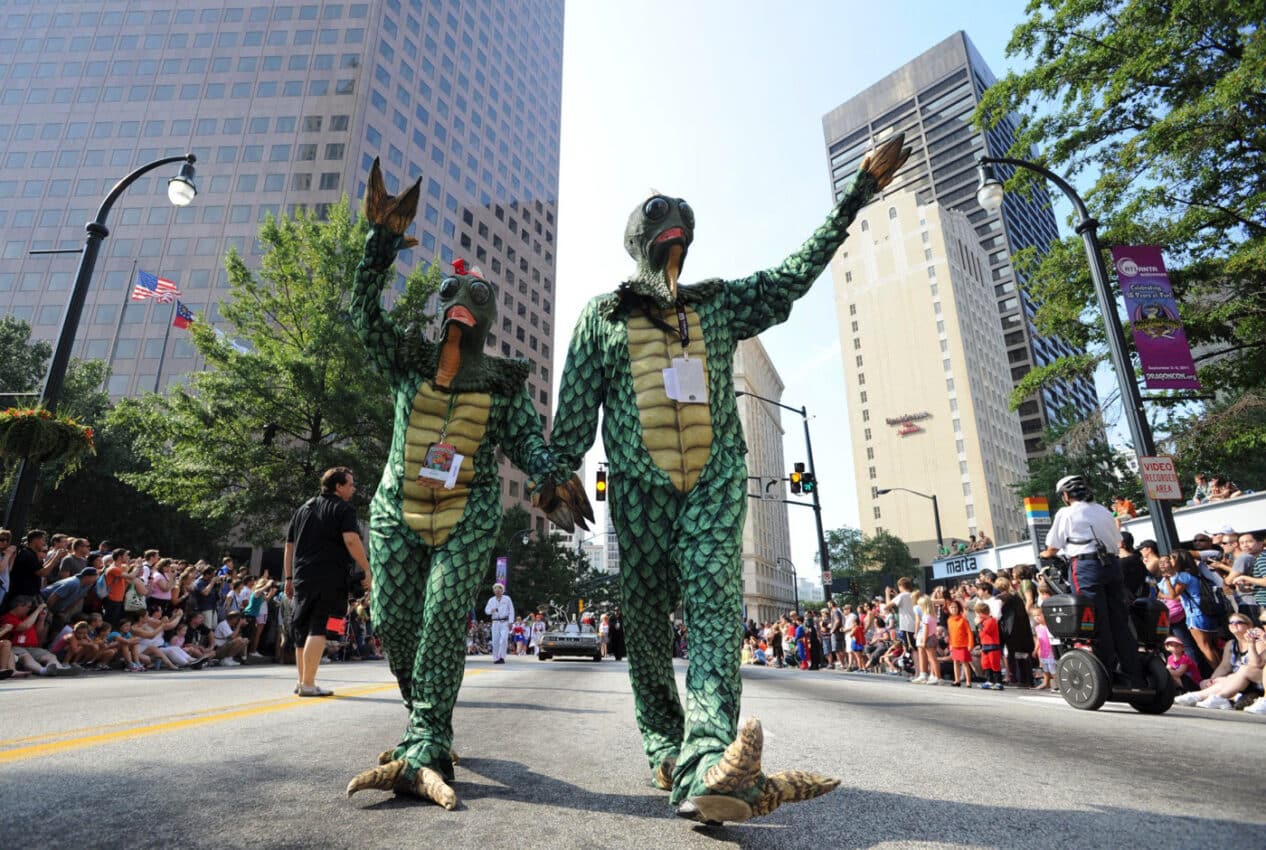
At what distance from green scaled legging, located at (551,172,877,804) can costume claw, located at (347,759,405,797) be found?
863mm

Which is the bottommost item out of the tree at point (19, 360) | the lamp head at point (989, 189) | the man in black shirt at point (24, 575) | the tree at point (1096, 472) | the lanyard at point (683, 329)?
the man in black shirt at point (24, 575)

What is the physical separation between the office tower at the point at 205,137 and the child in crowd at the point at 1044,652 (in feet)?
169

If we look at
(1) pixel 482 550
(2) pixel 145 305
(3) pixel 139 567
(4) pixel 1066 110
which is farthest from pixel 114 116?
(1) pixel 482 550

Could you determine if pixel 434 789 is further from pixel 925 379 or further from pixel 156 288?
pixel 925 379

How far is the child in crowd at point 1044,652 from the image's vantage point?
1020cm

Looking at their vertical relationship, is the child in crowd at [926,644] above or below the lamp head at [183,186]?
below

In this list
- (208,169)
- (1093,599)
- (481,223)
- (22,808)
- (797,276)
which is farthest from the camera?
(481,223)

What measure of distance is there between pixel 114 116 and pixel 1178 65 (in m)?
74.8

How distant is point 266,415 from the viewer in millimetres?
19641

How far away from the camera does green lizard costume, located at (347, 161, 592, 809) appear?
2.90 metres

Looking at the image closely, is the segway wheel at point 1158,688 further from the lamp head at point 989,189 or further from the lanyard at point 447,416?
the lamp head at point 989,189

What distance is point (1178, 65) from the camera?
12969mm

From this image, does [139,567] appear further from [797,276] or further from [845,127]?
[845,127]

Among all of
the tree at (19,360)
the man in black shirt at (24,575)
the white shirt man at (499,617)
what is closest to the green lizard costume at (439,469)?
the man in black shirt at (24,575)
